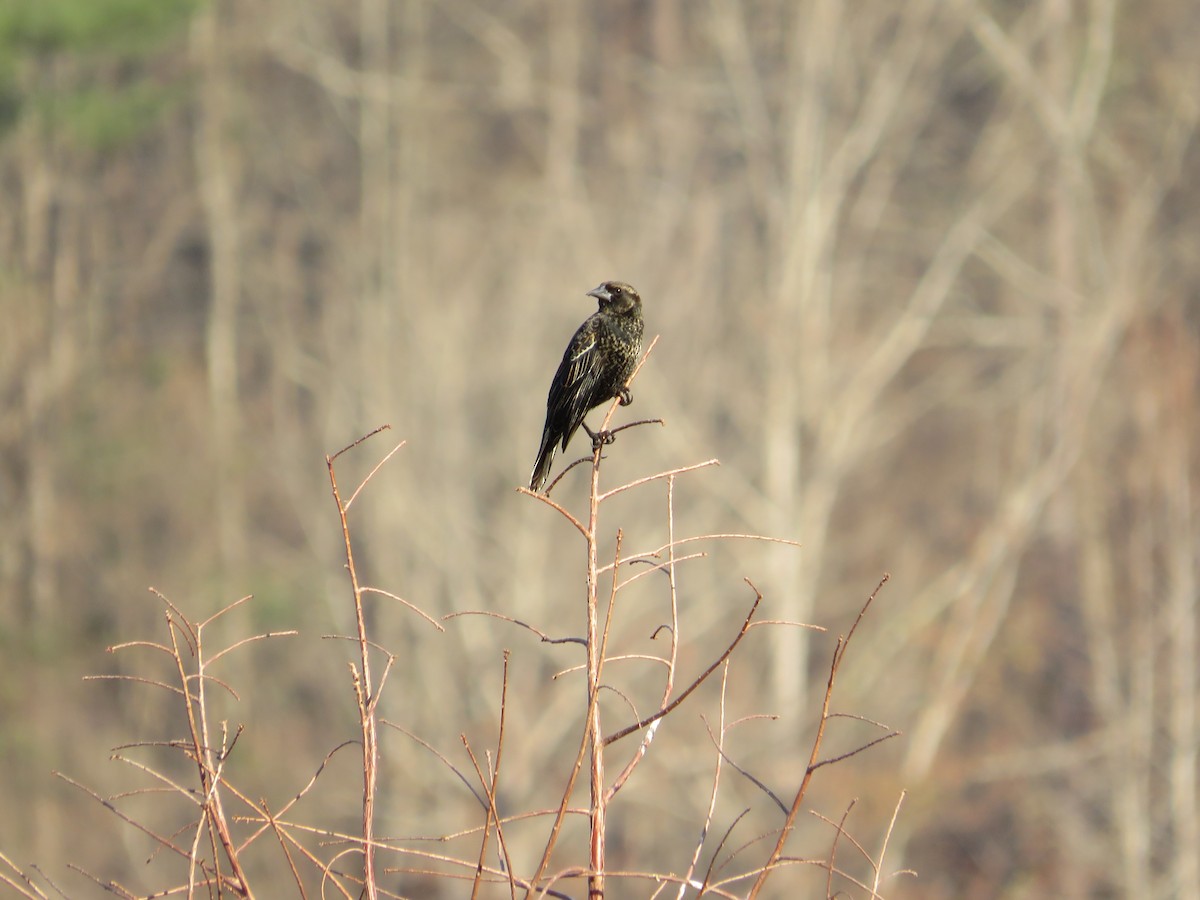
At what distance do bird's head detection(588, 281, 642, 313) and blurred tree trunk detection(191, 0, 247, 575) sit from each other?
15834 mm

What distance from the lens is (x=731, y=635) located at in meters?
17.9

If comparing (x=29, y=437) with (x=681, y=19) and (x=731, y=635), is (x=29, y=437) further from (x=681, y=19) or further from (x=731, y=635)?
(x=681, y=19)

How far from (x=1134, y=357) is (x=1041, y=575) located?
3.18 m

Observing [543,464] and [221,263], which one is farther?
[221,263]

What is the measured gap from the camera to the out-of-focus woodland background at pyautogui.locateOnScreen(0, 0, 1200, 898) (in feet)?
48.9

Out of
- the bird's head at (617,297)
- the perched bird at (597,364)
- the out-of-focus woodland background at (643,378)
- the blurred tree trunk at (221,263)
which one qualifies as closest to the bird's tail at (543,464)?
the perched bird at (597,364)

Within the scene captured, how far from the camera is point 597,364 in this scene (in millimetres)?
4652

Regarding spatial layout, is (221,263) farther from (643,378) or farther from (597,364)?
(597,364)

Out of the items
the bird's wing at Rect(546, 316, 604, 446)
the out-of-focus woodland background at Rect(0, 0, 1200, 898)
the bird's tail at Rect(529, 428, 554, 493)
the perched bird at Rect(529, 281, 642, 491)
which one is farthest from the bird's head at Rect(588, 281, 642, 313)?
the out-of-focus woodland background at Rect(0, 0, 1200, 898)

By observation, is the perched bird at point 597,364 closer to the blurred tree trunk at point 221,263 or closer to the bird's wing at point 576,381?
the bird's wing at point 576,381

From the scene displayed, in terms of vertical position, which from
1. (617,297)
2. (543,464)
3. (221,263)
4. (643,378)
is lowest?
(643,378)

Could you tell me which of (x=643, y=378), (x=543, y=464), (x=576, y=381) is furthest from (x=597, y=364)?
(x=643, y=378)

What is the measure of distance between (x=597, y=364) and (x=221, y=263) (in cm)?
1743

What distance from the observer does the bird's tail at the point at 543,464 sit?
12.5 ft
